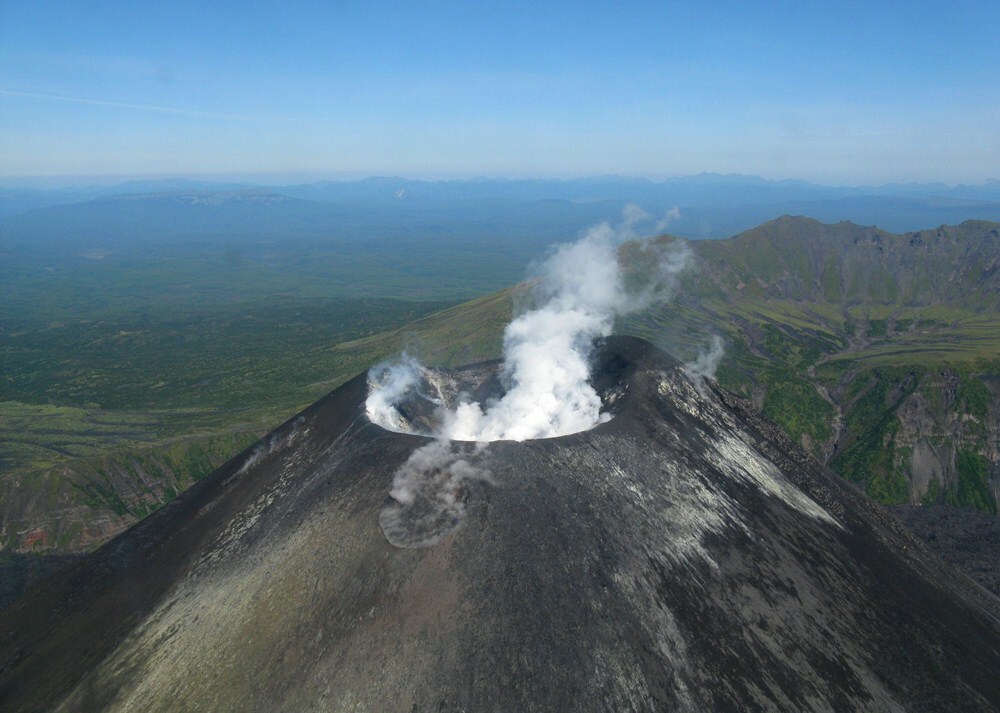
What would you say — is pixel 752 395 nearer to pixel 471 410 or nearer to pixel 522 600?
pixel 471 410

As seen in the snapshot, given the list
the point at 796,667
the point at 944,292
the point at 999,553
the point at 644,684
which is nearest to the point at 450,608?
the point at 644,684

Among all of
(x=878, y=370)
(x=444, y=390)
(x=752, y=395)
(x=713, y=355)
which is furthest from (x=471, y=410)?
(x=878, y=370)

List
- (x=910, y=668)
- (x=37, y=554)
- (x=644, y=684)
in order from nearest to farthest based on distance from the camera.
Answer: (x=644, y=684) < (x=910, y=668) < (x=37, y=554)

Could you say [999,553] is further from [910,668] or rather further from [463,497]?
[463,497]

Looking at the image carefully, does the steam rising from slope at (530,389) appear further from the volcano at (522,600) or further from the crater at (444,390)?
the volcano at (522,600)

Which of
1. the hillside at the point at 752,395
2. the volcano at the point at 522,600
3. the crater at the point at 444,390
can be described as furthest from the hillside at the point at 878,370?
the crater at the point at 444,390

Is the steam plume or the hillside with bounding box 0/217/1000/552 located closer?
the hillside with bounding box 0/217/1000/552

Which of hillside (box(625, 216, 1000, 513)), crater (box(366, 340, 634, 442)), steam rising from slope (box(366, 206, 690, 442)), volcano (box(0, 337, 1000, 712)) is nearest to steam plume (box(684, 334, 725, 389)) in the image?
hillside (box(625, 216, 1000, 513))

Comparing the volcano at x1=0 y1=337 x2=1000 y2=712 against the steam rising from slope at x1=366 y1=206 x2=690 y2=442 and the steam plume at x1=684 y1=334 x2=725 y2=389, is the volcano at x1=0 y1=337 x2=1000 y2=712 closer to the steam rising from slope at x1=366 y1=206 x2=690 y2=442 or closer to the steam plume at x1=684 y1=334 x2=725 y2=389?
the steam rising from slope at x1=366 y1=206 x2=690 y2=442
